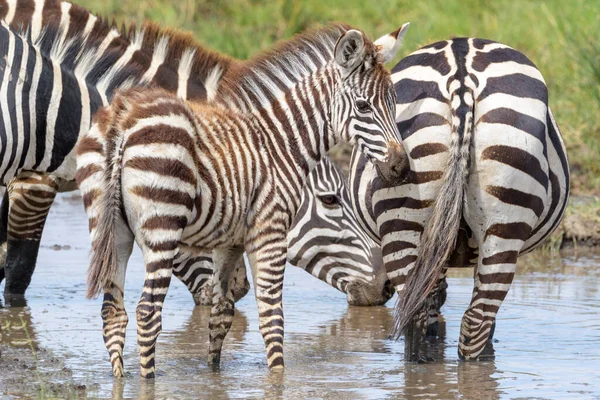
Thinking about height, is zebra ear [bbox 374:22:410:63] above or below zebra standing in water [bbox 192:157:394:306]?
above

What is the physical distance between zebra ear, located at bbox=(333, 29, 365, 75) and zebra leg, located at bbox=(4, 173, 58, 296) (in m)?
2.76

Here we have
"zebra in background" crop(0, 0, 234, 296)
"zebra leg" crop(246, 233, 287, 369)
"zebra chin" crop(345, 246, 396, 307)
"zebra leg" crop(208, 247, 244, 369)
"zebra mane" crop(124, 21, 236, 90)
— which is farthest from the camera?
"zebra chin" crop(345, 246, 396, 307)

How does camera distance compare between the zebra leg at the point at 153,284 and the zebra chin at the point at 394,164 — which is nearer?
the zebra leg at the point at 153,284

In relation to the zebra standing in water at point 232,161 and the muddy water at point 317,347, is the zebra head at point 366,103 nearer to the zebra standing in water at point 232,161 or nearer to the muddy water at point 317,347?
the zebra standing in water at point 232,161

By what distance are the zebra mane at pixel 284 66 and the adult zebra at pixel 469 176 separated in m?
0.52

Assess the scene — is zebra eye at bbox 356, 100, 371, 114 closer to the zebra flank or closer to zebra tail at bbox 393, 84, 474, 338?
the zebra flank

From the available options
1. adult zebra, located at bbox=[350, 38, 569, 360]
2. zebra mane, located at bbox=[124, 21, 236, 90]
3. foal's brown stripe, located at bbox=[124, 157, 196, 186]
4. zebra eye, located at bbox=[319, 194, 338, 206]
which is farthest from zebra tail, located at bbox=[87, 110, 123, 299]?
zebra eye, located at bbox=[319, 194, 338, 206]

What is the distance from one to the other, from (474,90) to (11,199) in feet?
12.6

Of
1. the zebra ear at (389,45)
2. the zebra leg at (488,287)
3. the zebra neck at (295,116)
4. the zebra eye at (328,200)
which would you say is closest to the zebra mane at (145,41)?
the zebra eye at (328,200)

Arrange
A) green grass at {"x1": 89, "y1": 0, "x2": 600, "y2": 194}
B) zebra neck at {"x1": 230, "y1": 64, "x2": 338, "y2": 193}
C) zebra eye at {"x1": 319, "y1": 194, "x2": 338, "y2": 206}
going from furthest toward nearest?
green grass at {"x1": 89, "y1": 0, "x2": 600, "y2": 194}, zebra eye at {"x1": 319, "y1": 194, "x2": 338, "y2": 206}, zebra neck at {"x1": 230, "y1": 64, "x2": 338, "y2": 193}

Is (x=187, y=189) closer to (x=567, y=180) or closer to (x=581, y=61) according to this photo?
(x=567, y=180)

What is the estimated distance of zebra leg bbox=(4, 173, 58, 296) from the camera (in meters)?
7.97

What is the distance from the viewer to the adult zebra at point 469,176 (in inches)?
232

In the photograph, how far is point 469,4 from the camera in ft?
52.1
